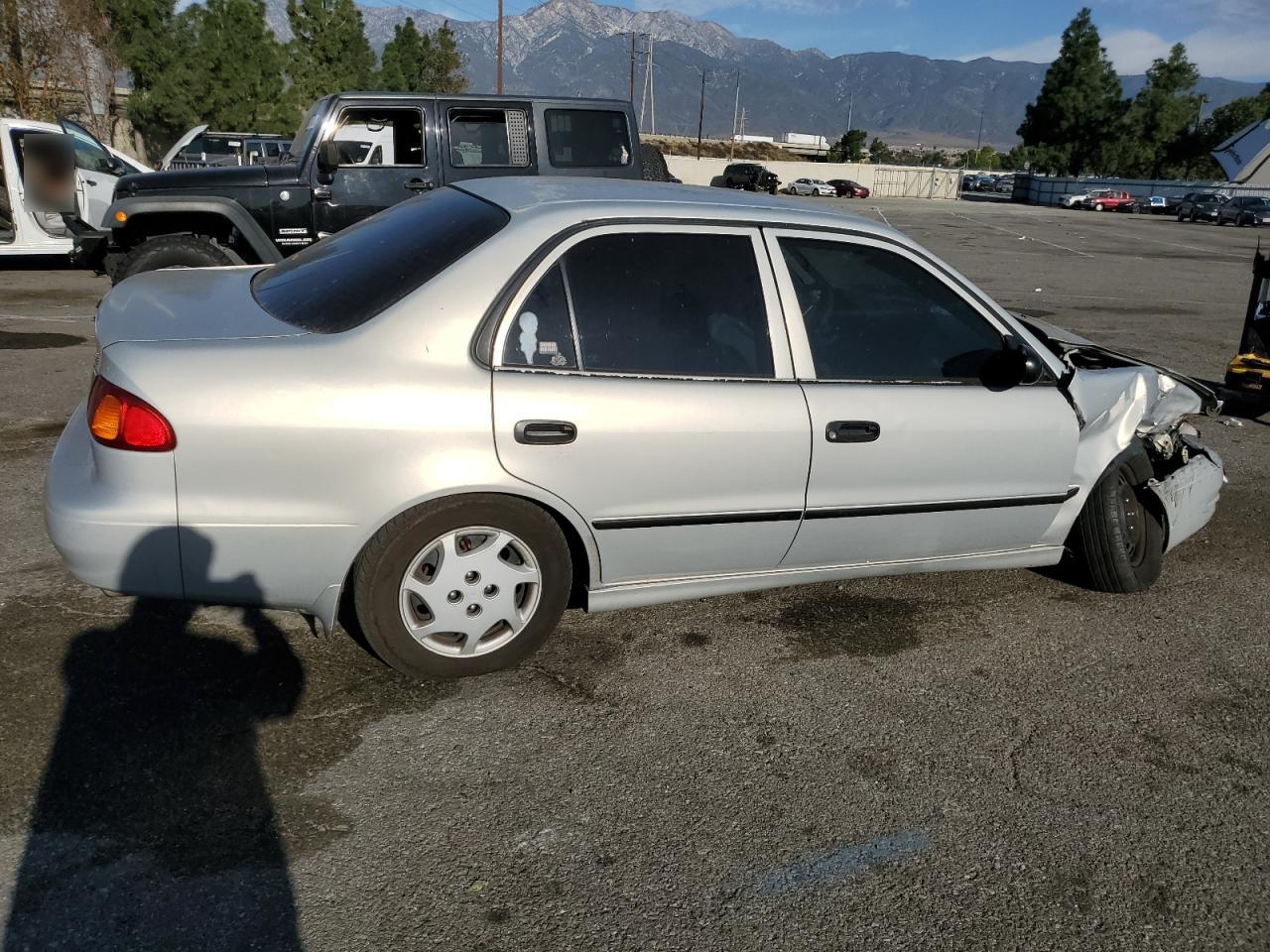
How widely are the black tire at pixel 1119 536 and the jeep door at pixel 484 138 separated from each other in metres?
5.58

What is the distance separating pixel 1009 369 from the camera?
12.3 feet

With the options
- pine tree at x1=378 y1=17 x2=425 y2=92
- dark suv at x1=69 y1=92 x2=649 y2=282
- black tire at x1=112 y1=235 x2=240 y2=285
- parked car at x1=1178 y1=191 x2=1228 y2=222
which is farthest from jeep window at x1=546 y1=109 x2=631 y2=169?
parked car at x1=1178 y1=191 x2=1228 y2=222

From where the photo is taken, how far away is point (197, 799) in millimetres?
2691

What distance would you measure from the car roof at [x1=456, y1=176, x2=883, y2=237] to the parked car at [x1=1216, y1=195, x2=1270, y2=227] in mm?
48004

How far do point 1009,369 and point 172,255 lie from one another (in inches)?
256

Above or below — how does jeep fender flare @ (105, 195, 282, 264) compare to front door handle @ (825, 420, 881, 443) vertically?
above

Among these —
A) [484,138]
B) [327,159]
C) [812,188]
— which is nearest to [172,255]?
[327,159]

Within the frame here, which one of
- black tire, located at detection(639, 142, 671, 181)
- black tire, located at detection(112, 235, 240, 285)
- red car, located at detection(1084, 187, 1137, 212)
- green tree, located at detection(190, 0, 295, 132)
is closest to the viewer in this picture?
black tire, located at detection(112, 235, 240, 285)

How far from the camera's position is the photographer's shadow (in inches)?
89.2

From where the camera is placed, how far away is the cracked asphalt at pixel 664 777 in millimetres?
2396

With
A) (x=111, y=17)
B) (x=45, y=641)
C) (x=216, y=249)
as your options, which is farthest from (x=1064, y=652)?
(x=111, y=17)

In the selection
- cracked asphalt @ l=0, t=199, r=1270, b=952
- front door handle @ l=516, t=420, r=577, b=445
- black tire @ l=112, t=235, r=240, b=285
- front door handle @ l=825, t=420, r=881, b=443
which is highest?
black tire @ l=112, t=235, r=240, b=285

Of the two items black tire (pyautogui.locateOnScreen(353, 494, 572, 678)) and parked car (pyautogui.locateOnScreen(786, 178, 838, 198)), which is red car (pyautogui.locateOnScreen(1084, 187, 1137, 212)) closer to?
parked car (pyautogui.locateOnScreen(786, 178, 838, 198))

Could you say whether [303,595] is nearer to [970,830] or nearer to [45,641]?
[45,641]
